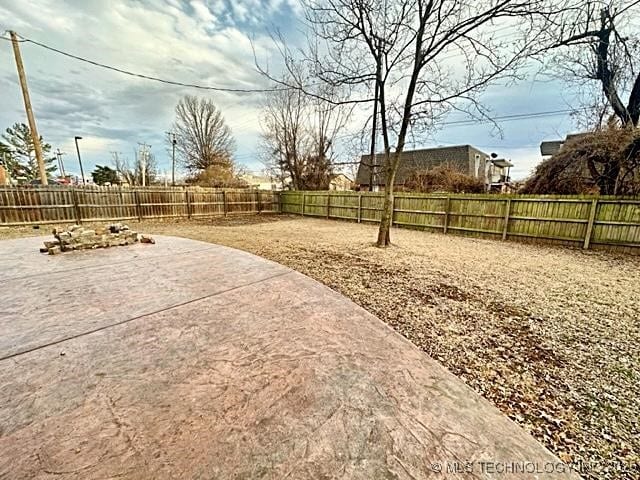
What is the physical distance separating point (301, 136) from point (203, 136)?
11210 mm

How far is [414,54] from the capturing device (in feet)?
18.4

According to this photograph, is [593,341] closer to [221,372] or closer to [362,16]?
[221,372]

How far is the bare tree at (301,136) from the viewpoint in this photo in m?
14.2

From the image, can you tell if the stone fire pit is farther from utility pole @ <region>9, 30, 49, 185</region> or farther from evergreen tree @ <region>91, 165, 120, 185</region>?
evergreen tree @ <region>91, 165, 120, 185</region>

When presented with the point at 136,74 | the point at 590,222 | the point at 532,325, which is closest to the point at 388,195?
the point at 532,325

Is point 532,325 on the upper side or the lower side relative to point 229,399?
Answer: lower

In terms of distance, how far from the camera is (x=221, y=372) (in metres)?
1.45

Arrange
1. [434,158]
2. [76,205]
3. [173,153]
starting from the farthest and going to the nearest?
[173,153] → [434,158] → [76,205]

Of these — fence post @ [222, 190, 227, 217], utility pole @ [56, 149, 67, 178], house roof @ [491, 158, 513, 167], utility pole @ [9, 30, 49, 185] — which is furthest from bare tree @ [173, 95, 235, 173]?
house roof @ [491, 158, 513, 167]

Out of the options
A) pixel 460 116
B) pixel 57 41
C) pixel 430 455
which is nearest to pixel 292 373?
pixel 430 455

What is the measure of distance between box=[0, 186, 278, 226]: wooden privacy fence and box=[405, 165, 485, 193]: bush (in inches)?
340

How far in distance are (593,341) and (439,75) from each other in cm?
570

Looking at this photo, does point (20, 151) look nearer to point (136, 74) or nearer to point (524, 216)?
point (136, 74)

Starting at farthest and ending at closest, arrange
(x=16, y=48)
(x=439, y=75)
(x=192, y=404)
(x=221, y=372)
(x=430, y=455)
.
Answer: (x=16, y=48) → (x=439, y=75) → (x=221, y=372) → (x=192, y=404) → (x=430, y=455)
